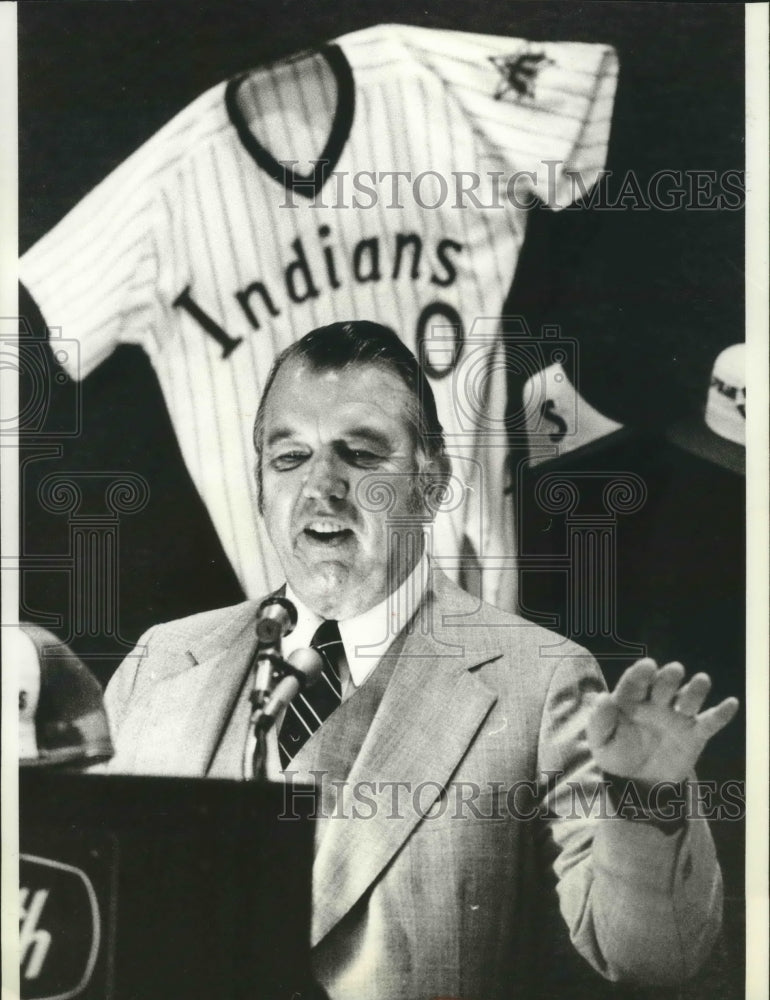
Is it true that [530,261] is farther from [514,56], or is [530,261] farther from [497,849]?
[497,849]

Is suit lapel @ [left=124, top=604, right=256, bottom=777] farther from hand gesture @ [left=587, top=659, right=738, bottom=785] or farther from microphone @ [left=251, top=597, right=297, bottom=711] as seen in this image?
hand gesture @ [left=587, top=659, right=738, bottom=785]

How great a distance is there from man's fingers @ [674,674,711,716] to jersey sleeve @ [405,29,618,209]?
1433 millimetres

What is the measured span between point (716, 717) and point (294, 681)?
3.95 ft

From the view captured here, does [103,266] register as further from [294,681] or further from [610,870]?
[610,870]

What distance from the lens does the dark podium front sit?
2572mm

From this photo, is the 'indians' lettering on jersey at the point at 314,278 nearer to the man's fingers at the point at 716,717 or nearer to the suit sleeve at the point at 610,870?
the suit sleeve at the point at 610,870

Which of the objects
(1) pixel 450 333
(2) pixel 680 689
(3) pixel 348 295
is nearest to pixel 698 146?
(1) pixel 450 333

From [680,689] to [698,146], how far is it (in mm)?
1606

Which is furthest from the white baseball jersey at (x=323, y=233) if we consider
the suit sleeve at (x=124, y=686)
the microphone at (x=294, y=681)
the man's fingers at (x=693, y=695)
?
Answer: the man's fingers at (x=693, y=695)

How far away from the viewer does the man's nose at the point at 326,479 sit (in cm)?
262

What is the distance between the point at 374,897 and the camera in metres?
2.53

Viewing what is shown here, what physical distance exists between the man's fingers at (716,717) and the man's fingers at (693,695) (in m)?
0.03

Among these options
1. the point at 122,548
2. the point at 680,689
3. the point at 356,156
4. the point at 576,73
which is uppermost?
the point at 576,73

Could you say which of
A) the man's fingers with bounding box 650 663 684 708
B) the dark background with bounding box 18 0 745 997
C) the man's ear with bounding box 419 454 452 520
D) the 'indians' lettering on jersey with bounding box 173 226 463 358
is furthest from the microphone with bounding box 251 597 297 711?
the man's fingers with bounding box 650 663 684 708
